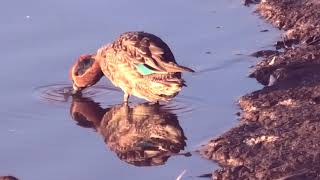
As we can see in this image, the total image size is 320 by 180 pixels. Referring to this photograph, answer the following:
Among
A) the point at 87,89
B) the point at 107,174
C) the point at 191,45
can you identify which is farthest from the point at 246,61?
the point at 107,174

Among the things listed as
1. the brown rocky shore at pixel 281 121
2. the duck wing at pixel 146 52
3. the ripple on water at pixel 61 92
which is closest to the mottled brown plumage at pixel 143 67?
the duck wing at pixel 146 52

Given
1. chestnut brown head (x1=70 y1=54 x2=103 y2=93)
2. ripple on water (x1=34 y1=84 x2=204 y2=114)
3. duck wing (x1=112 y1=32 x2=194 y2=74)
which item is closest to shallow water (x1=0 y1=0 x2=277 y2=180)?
ripple on water (x1=34 y1=84 x2=204 y2=114)

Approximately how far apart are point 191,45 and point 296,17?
132 centimetres

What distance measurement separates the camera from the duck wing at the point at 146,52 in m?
9.02

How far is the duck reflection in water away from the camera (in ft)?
26.1

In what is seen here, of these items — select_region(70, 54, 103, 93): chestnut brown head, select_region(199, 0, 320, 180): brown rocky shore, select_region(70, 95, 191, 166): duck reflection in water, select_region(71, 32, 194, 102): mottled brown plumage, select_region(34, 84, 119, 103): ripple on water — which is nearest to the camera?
select_region(199, 0, 320, 180): brown rocky shore

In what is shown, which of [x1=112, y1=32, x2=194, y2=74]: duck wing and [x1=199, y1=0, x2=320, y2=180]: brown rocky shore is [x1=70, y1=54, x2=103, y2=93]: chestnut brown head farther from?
[x1=199, y1=0, x2=320, y2=180]: brown rocky shore

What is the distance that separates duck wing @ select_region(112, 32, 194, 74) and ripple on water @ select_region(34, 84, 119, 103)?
0.57 metres

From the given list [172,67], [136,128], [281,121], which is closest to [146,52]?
[172,67]

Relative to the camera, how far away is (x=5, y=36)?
10570 mm

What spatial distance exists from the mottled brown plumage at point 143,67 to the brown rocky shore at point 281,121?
64cm

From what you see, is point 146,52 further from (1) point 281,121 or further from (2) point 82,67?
(1) point 281,121

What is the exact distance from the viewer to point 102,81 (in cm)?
1059

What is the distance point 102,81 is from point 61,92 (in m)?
0.86
